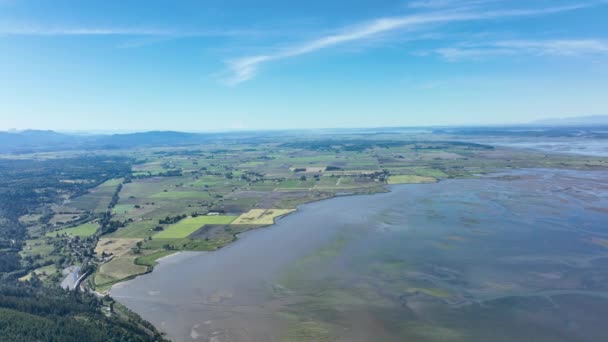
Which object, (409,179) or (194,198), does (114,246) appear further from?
(409,179)

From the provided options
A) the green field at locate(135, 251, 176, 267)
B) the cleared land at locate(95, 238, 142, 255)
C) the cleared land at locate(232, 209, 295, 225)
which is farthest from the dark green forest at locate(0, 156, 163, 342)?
the cleared land at locate(232, 209, 295, 225)

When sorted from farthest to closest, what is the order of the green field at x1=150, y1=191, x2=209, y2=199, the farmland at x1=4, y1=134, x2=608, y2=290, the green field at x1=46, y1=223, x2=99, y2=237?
the green field at x1=150, y1=191, x2=209, y2=199 < the green field at x1=46, y1=223, x2=99, y2=237 < the farmland at x1=4, y1=134, x2=608, y2=290

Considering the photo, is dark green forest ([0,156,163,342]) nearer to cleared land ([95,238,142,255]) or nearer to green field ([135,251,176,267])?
cleared land ([95,238,142,255])

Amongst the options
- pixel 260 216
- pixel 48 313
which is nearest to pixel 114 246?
pixel 48 313

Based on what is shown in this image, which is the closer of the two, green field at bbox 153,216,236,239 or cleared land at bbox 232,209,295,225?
green field at bbox 153,216,236,239

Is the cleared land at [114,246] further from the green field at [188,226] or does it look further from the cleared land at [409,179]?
the cleared land at [409,179]

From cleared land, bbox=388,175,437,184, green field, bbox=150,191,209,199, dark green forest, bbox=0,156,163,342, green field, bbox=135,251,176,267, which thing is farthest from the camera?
cleared land, bbox=388,175,437,184

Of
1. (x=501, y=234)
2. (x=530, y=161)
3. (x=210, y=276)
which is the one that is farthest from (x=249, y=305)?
(x=530, y=161)
